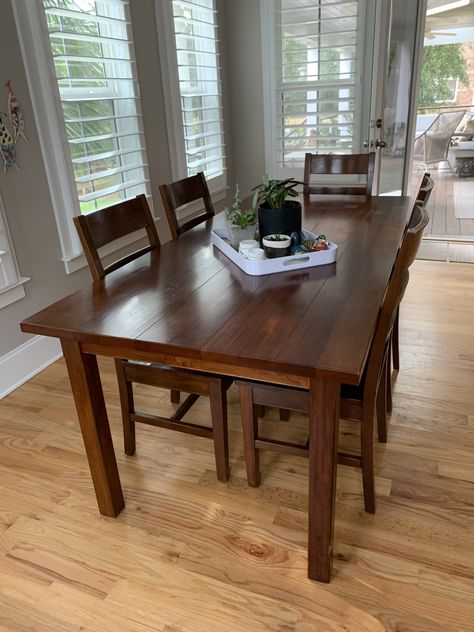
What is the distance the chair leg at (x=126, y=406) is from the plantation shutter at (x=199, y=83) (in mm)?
2190

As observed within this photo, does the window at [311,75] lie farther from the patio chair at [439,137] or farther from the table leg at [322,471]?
the patio chair at [439,137]

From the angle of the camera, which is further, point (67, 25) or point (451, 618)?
point (67, 25)

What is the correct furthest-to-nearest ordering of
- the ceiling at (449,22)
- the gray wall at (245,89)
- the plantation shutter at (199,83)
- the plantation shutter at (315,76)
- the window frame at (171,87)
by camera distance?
the ceiling at (449,22)
the gray wall at (245,89)
the plantation shutter at (315,76)
the plantation shutter at (199,83)
the window frame at (171,87)

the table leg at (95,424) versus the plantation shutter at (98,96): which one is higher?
the plantation shutter at (98,96)

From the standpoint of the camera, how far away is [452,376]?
2.33 m

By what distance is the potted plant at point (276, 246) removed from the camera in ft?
5.33

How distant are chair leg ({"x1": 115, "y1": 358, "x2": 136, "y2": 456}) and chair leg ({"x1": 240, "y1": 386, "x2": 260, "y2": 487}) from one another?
0.46m

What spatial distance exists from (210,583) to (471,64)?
7.62 meters

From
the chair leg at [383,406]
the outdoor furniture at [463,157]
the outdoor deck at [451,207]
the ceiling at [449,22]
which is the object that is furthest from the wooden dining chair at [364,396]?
the outdoor furniture at [463,157]

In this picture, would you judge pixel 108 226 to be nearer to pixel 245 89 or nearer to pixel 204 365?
pixel 204 365

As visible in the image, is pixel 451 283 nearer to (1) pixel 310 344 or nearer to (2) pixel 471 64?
(1) pixel 310 344

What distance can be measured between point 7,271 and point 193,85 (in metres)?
2.06

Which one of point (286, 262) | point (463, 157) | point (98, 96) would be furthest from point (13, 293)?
point (463, 157)

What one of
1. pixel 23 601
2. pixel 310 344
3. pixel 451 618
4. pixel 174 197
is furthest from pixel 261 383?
pixel 174 197
